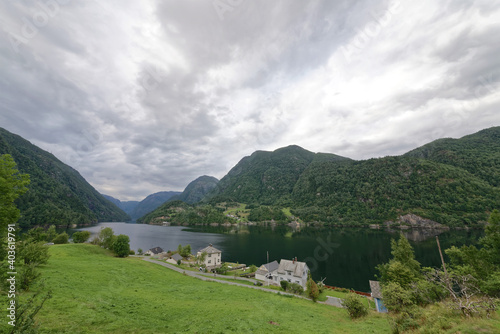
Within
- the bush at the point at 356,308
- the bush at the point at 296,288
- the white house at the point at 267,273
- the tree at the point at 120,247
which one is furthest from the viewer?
the tree at the point at 120,247

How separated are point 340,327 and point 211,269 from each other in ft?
168

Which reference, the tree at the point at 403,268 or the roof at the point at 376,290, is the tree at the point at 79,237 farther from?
the tree at the point at 403,268

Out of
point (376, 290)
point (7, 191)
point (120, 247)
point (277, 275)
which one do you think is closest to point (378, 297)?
point (376, 290)

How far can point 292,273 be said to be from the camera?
50.3 m

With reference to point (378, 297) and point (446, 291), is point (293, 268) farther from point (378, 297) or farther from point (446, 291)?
point (446, 291)

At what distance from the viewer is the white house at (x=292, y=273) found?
163ft

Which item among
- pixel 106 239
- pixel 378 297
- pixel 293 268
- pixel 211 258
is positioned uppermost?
pixel 106 239

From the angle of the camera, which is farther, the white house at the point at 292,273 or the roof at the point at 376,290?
the white house at the point at 292,273

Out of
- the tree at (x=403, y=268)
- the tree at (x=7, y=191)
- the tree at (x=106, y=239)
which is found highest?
the tree at (x=7, y=191)

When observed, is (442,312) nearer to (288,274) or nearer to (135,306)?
(135,306)

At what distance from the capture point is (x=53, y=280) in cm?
2150

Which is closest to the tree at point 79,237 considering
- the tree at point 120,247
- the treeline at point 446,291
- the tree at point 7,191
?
the tree at point 120,247

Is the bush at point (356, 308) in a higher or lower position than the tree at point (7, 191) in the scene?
lower

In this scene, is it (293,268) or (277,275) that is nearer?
(293,268)
